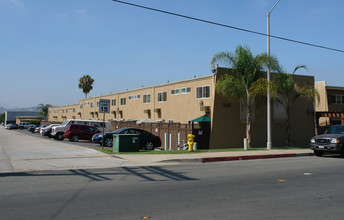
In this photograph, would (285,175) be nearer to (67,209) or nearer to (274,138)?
(67,209)

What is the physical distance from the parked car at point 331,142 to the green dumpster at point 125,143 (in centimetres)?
1007

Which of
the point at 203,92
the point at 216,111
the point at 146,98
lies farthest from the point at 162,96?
the point at 216,111

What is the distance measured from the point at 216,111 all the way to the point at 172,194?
652 inches

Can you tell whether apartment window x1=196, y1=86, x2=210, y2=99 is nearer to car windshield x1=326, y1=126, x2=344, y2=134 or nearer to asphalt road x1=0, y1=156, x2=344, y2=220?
car windshield x1=326, y1=126, x2=344, y2=134

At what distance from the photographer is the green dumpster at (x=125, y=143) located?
17.1 metres

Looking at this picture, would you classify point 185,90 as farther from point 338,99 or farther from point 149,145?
point 338,99

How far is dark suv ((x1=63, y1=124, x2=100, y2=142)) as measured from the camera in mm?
28172

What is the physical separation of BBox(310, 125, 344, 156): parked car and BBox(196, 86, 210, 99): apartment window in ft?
32.7

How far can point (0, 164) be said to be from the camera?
40.5 feet

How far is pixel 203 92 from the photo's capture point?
25969 millimetres

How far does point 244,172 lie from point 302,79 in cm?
1992

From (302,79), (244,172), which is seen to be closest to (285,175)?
(244,172)

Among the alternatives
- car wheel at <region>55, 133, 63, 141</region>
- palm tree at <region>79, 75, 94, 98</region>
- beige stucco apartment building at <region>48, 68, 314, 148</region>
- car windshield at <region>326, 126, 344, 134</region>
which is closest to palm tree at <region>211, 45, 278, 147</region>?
beige stucco apartment building at <region>48, 68, 314, 148</region>

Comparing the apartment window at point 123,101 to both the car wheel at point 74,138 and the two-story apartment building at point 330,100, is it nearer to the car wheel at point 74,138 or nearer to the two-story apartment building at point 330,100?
the car wheel at point 74,138
